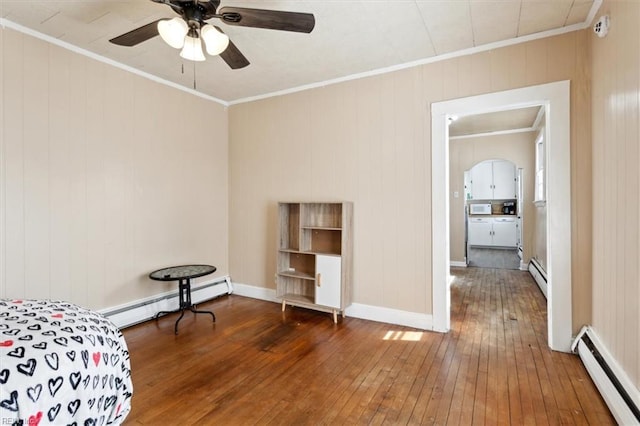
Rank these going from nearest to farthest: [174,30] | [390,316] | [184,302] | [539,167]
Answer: [174,30], [390,316], [184,302], [539,167]

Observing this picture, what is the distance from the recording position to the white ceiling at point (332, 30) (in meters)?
2.35

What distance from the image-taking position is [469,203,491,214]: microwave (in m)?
8.80

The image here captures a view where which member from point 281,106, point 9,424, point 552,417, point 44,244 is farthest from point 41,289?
point 552,417

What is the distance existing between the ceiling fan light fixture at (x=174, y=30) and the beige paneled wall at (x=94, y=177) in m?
1.72

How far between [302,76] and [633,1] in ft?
8.79

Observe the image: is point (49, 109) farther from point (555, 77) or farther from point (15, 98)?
point (555, 77)

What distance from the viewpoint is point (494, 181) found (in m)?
A: 8.38

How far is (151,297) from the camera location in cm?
358

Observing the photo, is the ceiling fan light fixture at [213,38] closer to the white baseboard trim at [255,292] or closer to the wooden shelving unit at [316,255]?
the wooden shelving unit at [316,255]

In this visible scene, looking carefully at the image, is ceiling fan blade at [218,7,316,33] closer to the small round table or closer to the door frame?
the door frame

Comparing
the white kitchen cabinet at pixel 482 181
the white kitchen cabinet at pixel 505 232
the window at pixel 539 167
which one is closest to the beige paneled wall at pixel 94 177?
the window at pixel 539 167

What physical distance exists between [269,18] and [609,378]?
2969 millimetres

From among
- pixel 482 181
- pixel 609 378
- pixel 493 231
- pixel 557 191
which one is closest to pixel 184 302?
pixel 609 378

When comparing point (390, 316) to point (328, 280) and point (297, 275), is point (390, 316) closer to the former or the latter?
point (328, 280)
